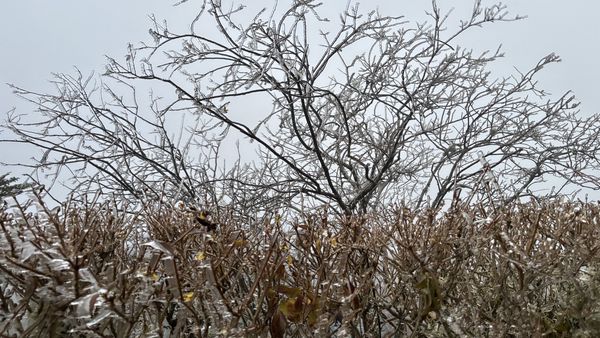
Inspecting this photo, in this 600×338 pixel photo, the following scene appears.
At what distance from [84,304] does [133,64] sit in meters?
6.12

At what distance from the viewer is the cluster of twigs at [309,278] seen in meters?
1.96

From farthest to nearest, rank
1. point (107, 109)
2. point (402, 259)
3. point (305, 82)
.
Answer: point (107, 109), point (305, 82), point (402, 259)

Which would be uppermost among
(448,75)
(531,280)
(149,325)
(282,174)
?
(448,75)

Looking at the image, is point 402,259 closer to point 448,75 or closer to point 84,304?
point 84,304

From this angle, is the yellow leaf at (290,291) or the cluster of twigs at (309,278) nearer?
the cluster of twigs at (309,278)

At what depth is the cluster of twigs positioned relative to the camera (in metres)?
1.96

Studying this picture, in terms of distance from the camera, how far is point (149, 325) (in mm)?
2223

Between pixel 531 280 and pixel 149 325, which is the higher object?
pixel 531 280

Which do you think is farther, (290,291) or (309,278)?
(309,278)

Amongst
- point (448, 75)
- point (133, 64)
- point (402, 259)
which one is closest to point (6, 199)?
point (402, 259)

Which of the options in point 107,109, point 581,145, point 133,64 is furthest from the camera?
point 581,145

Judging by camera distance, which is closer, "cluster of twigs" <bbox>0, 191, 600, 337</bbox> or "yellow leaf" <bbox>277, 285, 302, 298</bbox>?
"cluster of twigs" <bbox>0, 191, 600, 337</bbox>

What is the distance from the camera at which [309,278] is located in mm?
2510

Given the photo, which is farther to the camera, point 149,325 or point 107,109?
point 107,109
